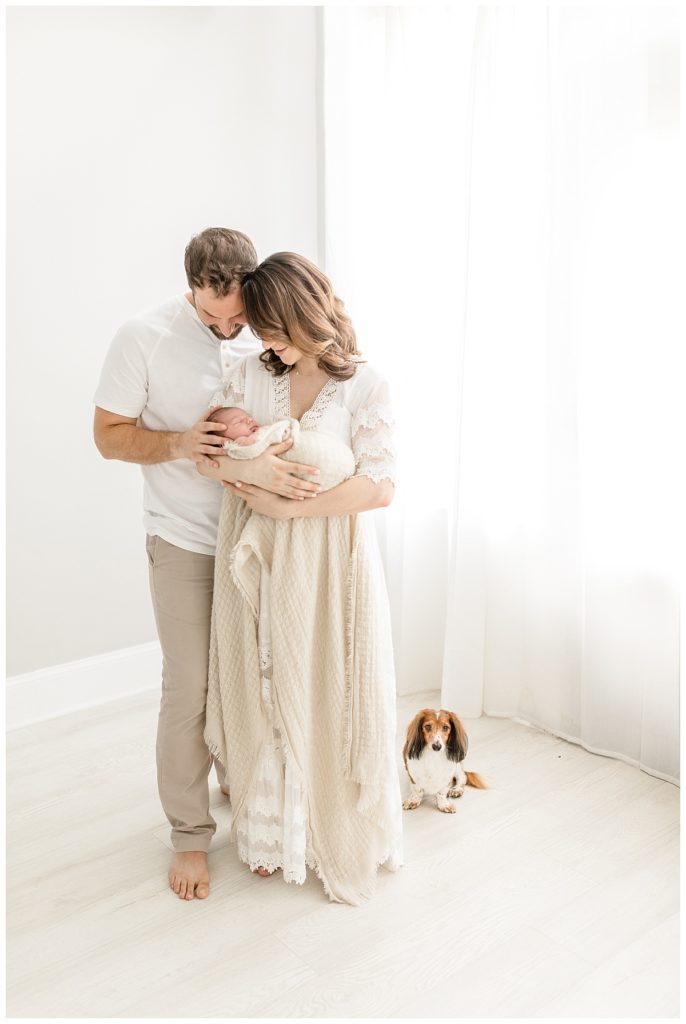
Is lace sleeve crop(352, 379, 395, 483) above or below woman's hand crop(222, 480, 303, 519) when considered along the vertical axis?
above

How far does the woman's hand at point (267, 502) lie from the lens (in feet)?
5.69

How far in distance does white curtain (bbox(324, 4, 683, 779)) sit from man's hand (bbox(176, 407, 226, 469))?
42.8 inches

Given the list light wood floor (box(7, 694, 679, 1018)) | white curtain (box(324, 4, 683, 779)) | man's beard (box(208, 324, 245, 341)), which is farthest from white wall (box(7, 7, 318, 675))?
man's beard (box(208, 324, 245, 341))

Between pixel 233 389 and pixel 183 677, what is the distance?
0.66 m

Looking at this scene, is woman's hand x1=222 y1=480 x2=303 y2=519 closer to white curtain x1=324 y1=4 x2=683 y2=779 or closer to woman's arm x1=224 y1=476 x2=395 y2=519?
woman's arm x1=224 y1=476 x2=395 y2=519

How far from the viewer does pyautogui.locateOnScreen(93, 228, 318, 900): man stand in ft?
5.74

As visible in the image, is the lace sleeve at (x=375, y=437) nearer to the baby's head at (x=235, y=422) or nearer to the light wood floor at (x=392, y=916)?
the baby's head at (x=235, y=422)

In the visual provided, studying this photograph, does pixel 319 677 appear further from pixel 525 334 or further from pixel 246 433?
pixel 525 334

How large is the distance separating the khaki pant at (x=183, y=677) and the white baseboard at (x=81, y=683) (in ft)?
3.34

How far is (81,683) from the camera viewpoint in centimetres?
290

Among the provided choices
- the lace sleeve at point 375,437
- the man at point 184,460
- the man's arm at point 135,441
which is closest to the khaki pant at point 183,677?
the man at point 184,460

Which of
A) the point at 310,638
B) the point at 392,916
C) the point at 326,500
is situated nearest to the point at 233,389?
the point at 326,500

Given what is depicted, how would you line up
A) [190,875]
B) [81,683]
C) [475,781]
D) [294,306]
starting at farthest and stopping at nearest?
[81,683] < [475,781] < [190,875] < [294,306]

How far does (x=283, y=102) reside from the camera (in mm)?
3068
